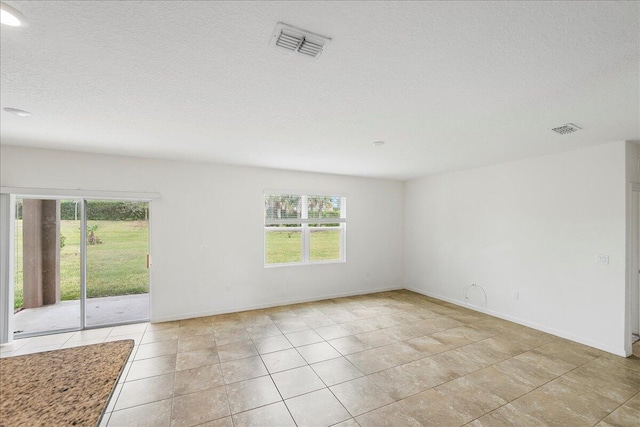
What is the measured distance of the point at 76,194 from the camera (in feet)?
13.0

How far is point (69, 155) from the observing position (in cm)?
399

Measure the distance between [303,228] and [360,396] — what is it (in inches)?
138

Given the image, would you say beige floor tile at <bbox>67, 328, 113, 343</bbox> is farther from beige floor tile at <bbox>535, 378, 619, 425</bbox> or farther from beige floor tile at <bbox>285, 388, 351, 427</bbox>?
beige floor tile at <bbox>535, 378, 619, 425</bbox>

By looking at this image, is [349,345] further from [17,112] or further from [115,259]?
[17,112]

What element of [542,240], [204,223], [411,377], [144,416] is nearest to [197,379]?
[144,416]

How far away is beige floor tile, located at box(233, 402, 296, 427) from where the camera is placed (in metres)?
2.21

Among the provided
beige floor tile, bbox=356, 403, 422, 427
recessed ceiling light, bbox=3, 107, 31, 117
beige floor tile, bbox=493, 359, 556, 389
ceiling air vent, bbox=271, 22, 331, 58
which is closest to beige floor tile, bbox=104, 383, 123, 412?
beige floor tile, bbox=356, 403, 422, 427

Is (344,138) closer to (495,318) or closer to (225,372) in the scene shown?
(225,372)

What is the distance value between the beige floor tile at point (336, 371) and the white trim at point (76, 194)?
3.46 m

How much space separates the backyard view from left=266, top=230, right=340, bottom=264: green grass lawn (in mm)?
2090

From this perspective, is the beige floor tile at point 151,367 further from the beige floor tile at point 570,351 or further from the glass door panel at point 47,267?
the beige floor tile at point 570,351

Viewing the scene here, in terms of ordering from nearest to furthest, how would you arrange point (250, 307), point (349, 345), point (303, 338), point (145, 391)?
point (145, 391)
point (349, 345)
point (303, 338)
point (250, 307)

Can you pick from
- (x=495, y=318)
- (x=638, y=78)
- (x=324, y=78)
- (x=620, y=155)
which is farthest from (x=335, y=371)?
(x=620, y=155)

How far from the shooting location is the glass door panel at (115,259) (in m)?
4.25
